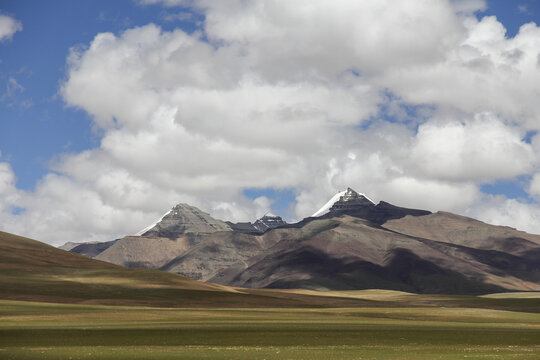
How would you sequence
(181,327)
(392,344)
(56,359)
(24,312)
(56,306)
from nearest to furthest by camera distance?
1. (56,359)
2. (392,344)
3. (181,327)
4. (24,312)
5. (56,306)

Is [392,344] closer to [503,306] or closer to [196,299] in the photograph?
[196,299]

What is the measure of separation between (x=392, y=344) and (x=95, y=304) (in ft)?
283

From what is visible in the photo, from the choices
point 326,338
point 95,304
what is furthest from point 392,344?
point 95,304

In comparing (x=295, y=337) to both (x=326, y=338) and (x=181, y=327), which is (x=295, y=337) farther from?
(x=181, y=327)

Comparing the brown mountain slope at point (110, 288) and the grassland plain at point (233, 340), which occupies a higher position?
the brown mountain slope at point (110, 288)

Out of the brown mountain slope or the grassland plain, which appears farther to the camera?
the brown mountain slope

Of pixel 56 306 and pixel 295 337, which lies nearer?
pixel 295 337

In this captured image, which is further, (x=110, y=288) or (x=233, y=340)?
(x=110, y=288)

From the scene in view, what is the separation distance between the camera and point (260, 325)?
9106 cm

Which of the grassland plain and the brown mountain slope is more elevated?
the brown mountain slope

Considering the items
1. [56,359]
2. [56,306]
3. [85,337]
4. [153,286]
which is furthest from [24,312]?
[153,286]

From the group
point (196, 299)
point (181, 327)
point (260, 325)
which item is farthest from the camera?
point (196, 299)

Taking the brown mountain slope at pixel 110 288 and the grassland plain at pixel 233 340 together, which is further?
the brown mountain slope at pixel 110 288

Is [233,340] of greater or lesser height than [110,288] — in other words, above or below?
below
